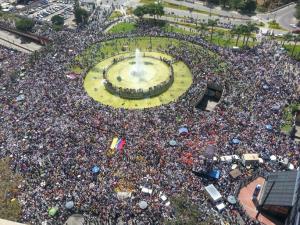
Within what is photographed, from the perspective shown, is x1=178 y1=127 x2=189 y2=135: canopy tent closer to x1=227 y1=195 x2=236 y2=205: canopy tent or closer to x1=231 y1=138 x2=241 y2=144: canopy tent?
x1=231 y1=138 x2=241 y2=144: canopy tent

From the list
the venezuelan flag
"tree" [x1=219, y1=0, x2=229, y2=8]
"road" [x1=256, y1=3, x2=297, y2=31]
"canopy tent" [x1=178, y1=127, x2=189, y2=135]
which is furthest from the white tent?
"tree" [x1=219, y1=0, x2=229, y2=8]

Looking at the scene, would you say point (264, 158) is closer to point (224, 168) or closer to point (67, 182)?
point (224, 168)

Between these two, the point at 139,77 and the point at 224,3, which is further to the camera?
the point at 224,3

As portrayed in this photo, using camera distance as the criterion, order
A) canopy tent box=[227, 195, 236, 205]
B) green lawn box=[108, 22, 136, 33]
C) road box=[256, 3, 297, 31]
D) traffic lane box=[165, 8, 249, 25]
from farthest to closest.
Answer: traffic lane box=[165, 8, 249, 25], road box=[256, 3, 297, 31], green lawn box=[108, 22, 136, 33], canopy tent box=[227, 195, 236, 205]

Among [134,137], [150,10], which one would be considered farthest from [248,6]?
[134,137]

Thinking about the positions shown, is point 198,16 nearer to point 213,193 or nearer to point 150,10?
point 150,10

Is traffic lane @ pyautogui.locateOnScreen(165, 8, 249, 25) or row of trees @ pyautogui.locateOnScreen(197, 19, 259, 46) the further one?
traffic lane @ pyautogui.locateOnScreen(165, 8, 249, 25)

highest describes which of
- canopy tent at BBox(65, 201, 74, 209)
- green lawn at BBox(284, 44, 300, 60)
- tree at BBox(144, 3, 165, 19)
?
tree at BBox(144, 3, 165, 19)
